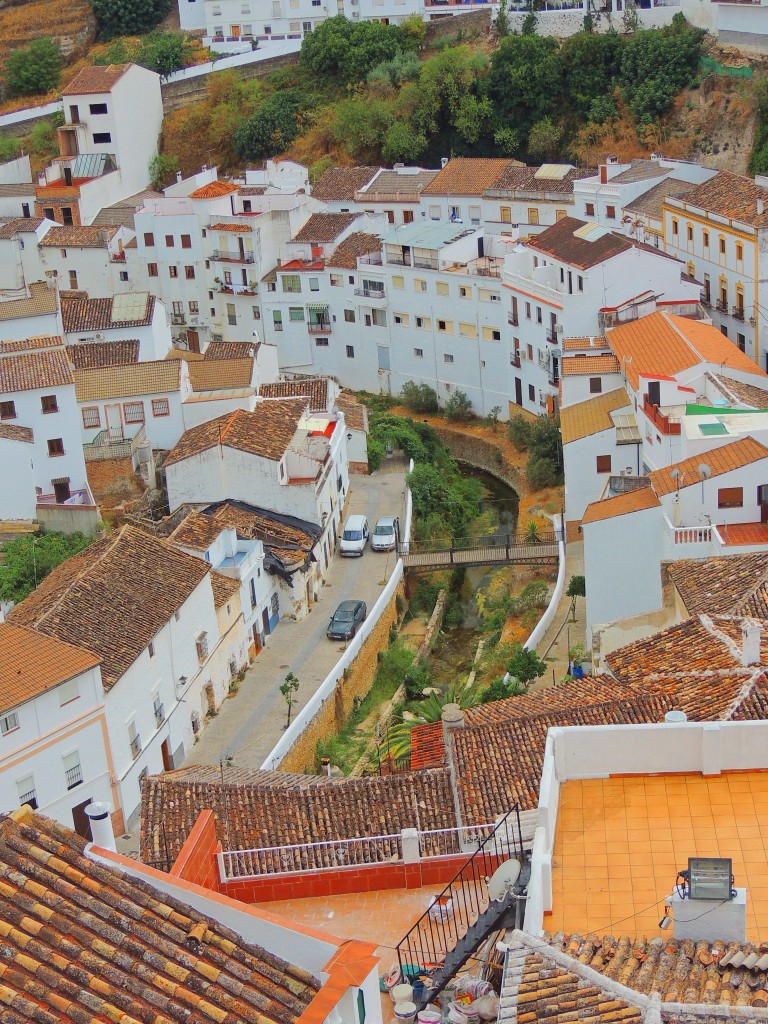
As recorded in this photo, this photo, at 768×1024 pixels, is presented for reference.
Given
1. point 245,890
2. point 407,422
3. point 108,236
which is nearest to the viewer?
point 245,890

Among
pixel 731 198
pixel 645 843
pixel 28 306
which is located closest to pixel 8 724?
pixel 645 843

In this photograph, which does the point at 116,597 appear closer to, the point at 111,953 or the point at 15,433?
the point at 15,433

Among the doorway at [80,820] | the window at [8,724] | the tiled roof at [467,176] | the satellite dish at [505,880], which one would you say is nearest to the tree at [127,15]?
the tiled roof at [467,176]

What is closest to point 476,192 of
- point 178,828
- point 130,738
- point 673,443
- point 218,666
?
point 673,443

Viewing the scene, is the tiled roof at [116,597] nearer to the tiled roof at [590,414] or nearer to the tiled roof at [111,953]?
the tiled roof at [590,414]

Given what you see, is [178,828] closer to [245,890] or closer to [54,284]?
[245,890]

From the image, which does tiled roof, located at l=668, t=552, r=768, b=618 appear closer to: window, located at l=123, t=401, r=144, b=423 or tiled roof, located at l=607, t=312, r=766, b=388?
tiled roof, located at l=607, t=312, r=766, b=388
